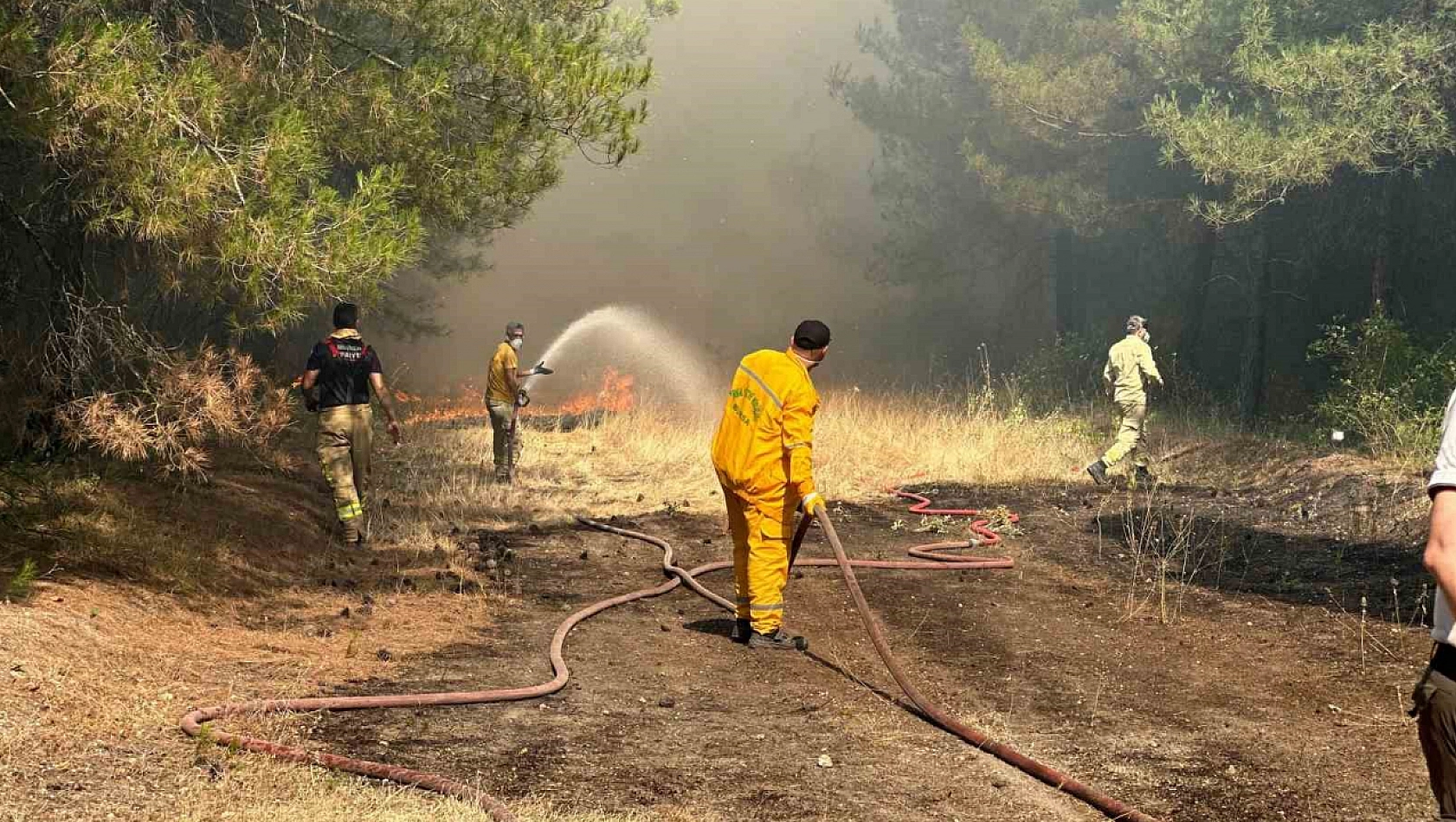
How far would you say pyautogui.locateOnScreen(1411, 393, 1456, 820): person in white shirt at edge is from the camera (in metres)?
2.75

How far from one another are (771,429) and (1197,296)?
720 inches

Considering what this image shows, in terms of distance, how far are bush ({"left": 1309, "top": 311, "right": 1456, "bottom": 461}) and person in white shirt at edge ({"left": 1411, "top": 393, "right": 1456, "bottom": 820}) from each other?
13346 mm

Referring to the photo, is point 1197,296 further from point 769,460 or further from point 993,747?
point 993,747

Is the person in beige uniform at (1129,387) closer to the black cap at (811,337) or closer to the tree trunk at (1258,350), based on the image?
the tree trunk at (1258,350)

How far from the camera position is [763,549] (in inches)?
300

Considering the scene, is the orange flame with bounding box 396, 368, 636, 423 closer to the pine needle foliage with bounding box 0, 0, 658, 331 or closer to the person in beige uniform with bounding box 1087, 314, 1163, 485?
the person in beige uniform with bounding box 1087, 314, 1163, 485

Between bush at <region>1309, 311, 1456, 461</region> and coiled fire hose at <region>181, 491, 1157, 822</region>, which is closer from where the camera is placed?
coiled fire hose at <region>181, 491, 1157, 822</region>

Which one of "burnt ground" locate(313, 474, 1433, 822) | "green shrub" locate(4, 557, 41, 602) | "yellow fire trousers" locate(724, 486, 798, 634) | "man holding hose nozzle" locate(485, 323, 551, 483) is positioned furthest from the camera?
"man holding hose nozzle" locate(485, 323, 551, 483)

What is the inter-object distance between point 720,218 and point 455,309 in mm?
11476

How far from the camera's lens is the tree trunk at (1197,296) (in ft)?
77.2

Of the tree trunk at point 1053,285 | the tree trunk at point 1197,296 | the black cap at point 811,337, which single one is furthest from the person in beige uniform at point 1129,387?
the tree trunk at point 1053,285

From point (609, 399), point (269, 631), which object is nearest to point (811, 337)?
point (269, 631)

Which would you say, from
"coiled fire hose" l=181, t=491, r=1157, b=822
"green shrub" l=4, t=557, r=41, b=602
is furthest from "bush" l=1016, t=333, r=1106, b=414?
"green shrub" l=4, t=557, r=41, b=602

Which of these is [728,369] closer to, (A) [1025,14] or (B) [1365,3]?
(A) [1025,14]
